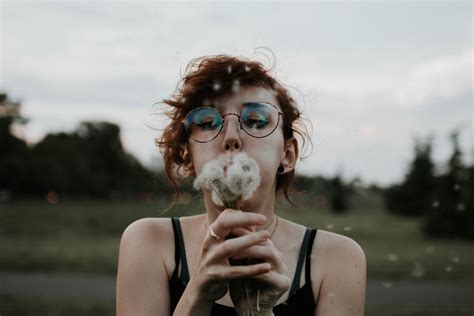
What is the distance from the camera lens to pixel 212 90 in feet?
9.95

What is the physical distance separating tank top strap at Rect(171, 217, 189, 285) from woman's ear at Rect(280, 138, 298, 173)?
675 mm

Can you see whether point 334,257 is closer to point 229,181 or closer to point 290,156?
point 290,156

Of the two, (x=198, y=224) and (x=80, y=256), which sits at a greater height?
(x=198, y=224)

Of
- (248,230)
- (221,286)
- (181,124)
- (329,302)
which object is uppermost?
(181,124)

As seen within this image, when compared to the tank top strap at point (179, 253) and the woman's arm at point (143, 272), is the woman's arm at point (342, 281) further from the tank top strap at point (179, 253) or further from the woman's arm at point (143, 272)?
the woman's arm at point (143, 272)

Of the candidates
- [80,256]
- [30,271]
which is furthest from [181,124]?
[80,256]

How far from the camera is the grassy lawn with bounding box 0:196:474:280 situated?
1759 cm

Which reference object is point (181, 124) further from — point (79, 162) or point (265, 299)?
point (79, 162)

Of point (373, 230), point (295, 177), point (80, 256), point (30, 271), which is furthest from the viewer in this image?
point (373, 230)

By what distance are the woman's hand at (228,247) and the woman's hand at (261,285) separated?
0.09ft

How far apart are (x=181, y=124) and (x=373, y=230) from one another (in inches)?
1190

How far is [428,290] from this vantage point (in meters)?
14.0

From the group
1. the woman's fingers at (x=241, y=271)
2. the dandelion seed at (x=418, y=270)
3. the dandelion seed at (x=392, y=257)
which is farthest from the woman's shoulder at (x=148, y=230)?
the dandelion seed at (x=392, y=257)


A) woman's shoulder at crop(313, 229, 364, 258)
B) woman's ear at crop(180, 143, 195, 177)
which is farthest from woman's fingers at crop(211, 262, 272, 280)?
woman's ear at crop(180, 143, 195, 177)
